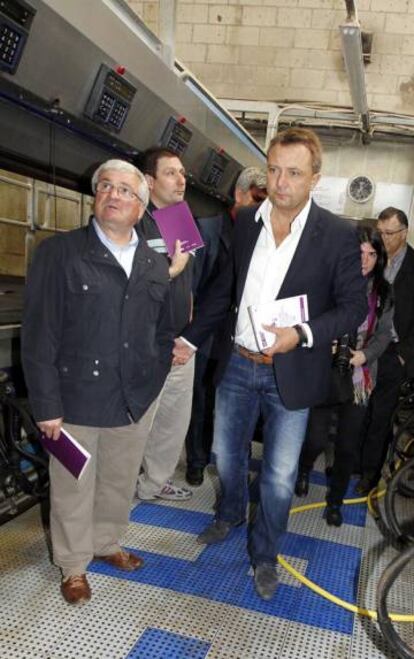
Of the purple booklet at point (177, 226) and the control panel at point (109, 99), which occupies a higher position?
the control panel at point (109, 99)

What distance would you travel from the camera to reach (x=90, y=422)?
6.52 feet

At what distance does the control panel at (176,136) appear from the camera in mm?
3823

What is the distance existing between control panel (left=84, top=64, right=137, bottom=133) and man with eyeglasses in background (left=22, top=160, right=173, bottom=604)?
3.40 ft

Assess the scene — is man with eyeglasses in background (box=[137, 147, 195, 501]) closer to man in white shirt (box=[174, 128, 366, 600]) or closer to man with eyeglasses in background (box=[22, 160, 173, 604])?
man in white shirt (box=[174, 128, 366, 600])

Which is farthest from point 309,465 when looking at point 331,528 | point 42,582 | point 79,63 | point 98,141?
point 79,63

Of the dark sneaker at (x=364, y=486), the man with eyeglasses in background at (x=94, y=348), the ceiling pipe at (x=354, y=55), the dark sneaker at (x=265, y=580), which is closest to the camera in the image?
the man with eyeglasses in background at (x=94, y=348)

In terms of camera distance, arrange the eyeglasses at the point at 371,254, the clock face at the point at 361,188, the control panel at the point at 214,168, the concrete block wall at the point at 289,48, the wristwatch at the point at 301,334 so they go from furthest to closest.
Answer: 1. the clock face at the point at 361,188
2. the concrete block wall at the point at 289,48
3. the control panel at the point at 214,168
4. the eyeglasses at the point at 371,254
5. the wristwatch at the point at 301,334

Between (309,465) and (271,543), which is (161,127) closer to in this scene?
(309,465)

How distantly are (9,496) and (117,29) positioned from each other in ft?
8.35

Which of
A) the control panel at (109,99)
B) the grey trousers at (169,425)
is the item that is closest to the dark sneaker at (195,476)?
the grey trousers at (169,425)

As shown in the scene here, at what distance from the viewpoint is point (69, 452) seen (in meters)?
1.91

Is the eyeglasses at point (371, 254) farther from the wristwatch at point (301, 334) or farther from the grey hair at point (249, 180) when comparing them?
the wristwatch at point (301, 334)

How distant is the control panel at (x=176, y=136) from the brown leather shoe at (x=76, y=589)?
286 cm

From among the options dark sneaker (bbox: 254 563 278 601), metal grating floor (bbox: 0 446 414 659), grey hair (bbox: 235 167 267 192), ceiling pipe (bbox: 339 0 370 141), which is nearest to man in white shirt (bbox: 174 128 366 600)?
dark sneaker (bbox: 254 563 278 601)
